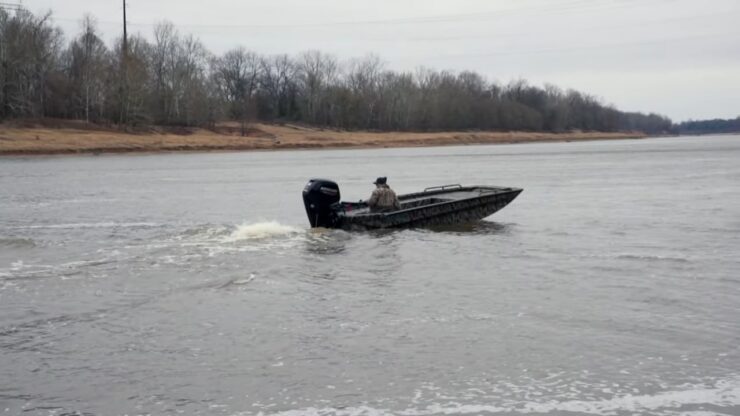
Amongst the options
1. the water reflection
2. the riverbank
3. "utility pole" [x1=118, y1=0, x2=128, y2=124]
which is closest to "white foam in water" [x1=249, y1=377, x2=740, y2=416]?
the water reflection

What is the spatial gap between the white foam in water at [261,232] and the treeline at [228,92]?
6358 cm

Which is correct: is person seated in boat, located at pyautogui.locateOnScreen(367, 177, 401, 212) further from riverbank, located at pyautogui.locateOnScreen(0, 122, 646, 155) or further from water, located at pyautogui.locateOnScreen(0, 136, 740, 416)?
riverbank, located at pyautogui.locateOnScreen(0, 122, 646, 155)

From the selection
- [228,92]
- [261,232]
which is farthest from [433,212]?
[228,92]

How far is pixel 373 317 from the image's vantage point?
11.1 meters

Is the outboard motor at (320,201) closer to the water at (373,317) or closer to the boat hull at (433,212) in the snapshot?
the boat hull at (433,212)

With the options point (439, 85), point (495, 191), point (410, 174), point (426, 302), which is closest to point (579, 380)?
point (426, 302)

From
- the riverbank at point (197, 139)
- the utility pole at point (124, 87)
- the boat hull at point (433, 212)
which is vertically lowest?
the boat hull at point (433, 212)

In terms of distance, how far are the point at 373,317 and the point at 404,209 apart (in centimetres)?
957

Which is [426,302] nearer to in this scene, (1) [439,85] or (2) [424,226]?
(2) [424,226]

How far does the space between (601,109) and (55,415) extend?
17881 centimetres

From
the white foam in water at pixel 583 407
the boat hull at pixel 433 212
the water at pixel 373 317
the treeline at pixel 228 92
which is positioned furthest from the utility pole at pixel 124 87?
the white foam in water at pixel 583 407

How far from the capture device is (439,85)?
454ft

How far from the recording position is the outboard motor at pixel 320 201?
1933cm

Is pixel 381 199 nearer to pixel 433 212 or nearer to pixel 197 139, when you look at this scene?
pixel 433 212
